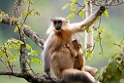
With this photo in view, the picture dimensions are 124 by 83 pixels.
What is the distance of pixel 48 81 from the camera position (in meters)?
3.27

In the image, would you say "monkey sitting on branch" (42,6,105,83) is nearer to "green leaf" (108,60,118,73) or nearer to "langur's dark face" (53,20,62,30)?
"langur's dark face" (53,20,62,30)

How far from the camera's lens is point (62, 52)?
419cm

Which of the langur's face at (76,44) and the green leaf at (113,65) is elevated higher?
the langur's face at (76,44)

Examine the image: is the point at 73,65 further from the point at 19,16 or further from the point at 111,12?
the point at 111,12

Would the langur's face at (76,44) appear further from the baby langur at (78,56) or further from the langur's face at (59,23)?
the langur's face at (59,23)

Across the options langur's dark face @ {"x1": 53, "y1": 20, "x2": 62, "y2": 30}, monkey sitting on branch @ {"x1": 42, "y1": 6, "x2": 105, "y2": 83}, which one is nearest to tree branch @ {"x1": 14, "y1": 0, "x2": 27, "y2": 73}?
monkey sitting on branch @ {"x1": 42, "y1": 6, "x2": 105, "y2": 83}

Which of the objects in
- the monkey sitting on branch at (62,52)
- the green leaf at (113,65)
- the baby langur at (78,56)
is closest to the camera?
the green leaf at (113,65)

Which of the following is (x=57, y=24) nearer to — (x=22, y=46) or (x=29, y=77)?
(x=22, y=46)

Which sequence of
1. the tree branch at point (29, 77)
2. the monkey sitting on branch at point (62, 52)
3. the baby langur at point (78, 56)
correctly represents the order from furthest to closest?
the baby langur at point (78, 56) < the monkey sitting on branch at point (62, 52) < the tree branch at point (29, 77)

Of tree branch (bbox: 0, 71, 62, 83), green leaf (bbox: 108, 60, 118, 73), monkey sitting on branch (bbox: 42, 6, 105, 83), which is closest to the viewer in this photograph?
green leaf (bbox: 108, 60, 118, 73)

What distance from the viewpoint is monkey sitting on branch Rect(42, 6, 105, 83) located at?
404 cm

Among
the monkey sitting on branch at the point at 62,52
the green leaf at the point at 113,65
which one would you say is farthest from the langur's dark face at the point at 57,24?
the green leaf at the point at 113,65

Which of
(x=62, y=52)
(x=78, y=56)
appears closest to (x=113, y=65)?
(x=62, y=52)

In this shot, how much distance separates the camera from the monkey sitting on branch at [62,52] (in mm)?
4043
